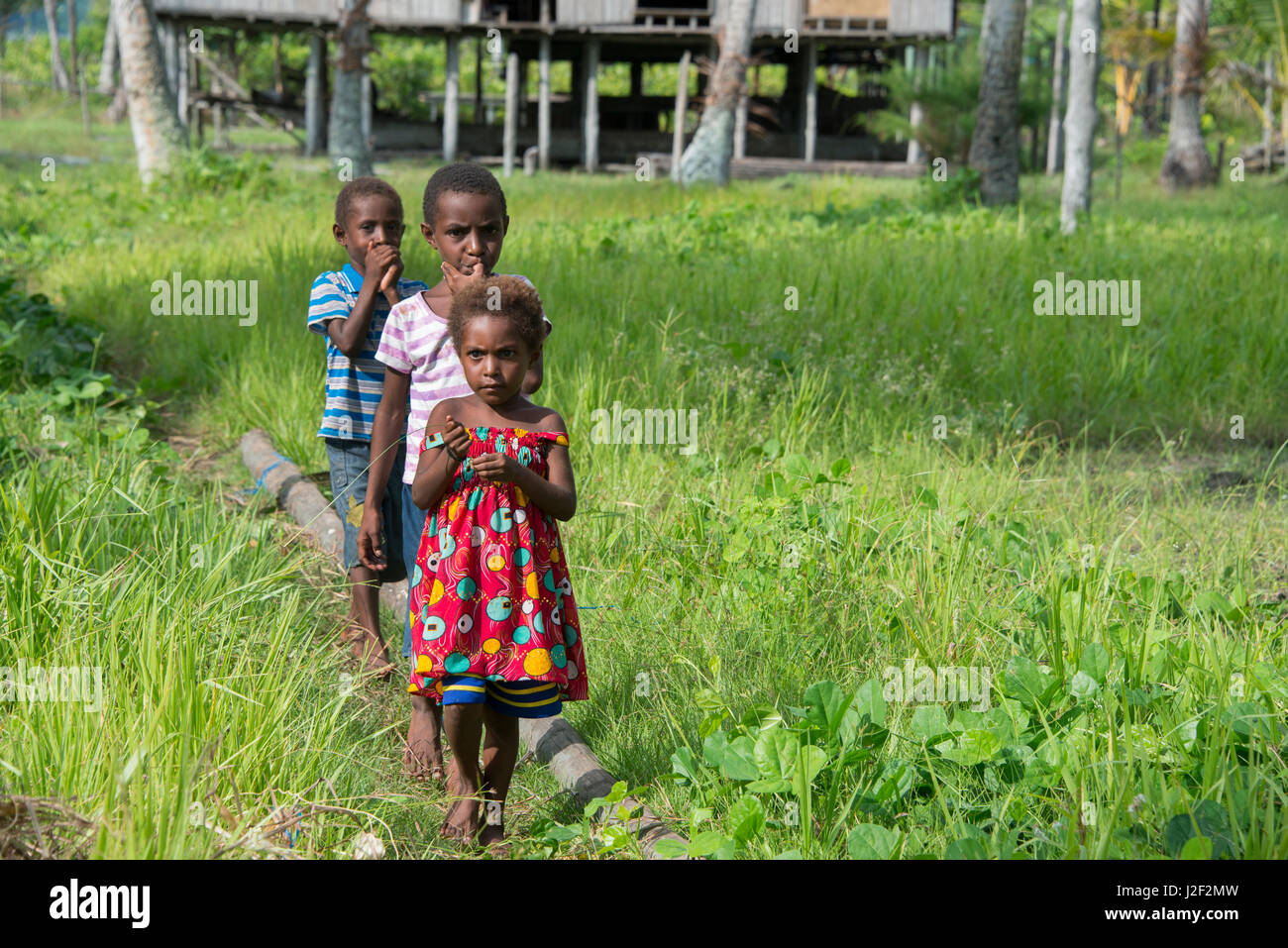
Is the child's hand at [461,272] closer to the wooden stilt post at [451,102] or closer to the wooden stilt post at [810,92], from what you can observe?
the wooden stilt post at [451,102]

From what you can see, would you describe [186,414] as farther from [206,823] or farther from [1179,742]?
[1179,742]

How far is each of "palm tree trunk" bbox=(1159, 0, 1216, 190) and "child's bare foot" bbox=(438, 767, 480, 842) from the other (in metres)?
22.5

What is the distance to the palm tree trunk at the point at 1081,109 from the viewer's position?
11766mm

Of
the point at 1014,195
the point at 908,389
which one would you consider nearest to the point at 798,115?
the point at 1014,195

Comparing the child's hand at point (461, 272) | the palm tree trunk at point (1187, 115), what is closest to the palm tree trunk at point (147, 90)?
the child's hand at point (461, 272)

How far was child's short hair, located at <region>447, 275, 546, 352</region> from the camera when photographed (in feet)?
8.56

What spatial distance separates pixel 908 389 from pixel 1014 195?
1037 cm

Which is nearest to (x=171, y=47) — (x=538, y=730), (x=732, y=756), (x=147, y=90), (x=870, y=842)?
(x=147, y=90)

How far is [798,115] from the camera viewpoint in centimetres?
2809

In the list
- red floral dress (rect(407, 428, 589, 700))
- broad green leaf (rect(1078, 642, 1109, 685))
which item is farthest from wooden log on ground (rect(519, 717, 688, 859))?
broad green leaf (rect(1078, 642, 1109, 685))

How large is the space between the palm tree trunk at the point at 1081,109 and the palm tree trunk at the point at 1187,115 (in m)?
10.5

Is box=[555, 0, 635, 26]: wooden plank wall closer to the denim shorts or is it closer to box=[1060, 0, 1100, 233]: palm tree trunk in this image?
box=[1060, 0, 1100, 233]: palm tree trunk

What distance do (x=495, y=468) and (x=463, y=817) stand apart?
0.87 meters

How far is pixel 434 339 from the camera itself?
299 centimetres
